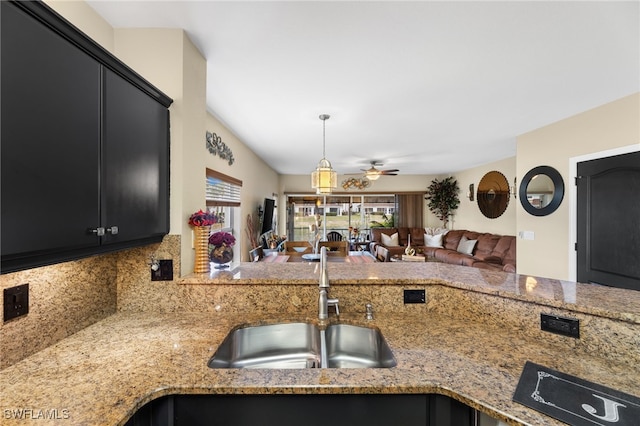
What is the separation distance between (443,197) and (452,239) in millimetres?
1293

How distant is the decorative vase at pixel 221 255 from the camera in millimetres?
1733

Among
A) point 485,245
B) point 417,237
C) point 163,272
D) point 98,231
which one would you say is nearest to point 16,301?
point 98,231

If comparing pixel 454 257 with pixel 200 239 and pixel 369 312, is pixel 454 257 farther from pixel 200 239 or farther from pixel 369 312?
pixel 200 239

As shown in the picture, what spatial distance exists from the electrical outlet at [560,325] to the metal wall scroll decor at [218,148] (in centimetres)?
307

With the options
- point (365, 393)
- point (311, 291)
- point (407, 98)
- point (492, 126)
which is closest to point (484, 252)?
point (492, 126)

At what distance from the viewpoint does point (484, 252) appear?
19.0 ft

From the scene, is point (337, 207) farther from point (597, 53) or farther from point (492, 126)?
point (597, 53)

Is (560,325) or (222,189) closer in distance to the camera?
(560,325)

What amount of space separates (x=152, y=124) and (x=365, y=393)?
154 centimetres

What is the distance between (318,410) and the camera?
90cm

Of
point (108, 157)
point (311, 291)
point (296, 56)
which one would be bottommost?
point (311, 291)

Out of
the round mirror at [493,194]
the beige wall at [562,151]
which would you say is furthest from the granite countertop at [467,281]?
the round mirror at [493,194]

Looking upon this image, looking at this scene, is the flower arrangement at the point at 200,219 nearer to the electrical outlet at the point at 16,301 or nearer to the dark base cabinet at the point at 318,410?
the electrical outlet at the point at 16,301

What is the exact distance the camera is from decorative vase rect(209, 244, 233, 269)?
1.73 meters
